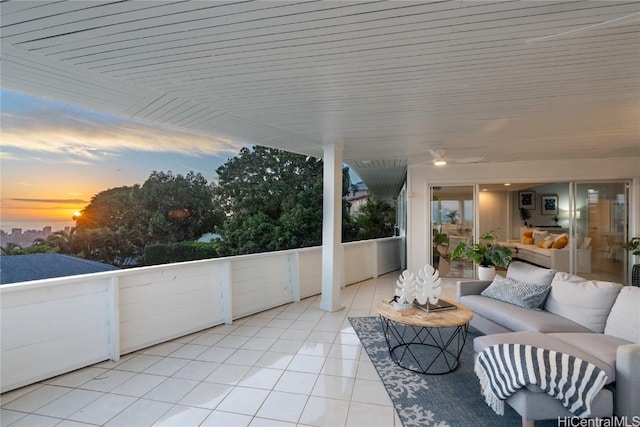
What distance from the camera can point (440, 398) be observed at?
89.0 inches

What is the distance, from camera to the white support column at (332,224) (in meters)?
4.38

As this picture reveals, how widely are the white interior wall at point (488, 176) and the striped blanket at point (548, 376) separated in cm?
444

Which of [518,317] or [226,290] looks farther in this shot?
[226,290]

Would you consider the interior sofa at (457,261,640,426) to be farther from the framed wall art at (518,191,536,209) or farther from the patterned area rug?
the framed wall art at (518,191,536,209)

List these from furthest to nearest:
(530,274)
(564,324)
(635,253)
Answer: (635,253) → (530,274) → (564,324)

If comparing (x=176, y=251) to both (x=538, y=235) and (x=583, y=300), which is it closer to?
(x=583, y=300)

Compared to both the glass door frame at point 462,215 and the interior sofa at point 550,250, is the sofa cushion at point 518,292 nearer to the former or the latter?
the glass door frame at point 462,215

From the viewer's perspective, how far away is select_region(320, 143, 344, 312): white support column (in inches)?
173

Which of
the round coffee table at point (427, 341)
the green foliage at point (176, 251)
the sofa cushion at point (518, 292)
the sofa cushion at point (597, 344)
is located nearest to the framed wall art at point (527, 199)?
the sofa cushion at point (518, 292)

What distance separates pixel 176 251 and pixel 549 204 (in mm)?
10827

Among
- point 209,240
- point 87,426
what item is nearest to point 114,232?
point 209,240

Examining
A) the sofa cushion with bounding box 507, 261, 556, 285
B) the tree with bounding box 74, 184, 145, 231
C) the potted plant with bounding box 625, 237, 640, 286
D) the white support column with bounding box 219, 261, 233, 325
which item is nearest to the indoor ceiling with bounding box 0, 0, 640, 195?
the sofa cushion with bounding box 507, 261, 556, 285

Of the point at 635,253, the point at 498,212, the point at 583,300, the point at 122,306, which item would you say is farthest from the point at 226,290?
the point at 498,212

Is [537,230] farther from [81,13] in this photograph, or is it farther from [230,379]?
[81,13]
